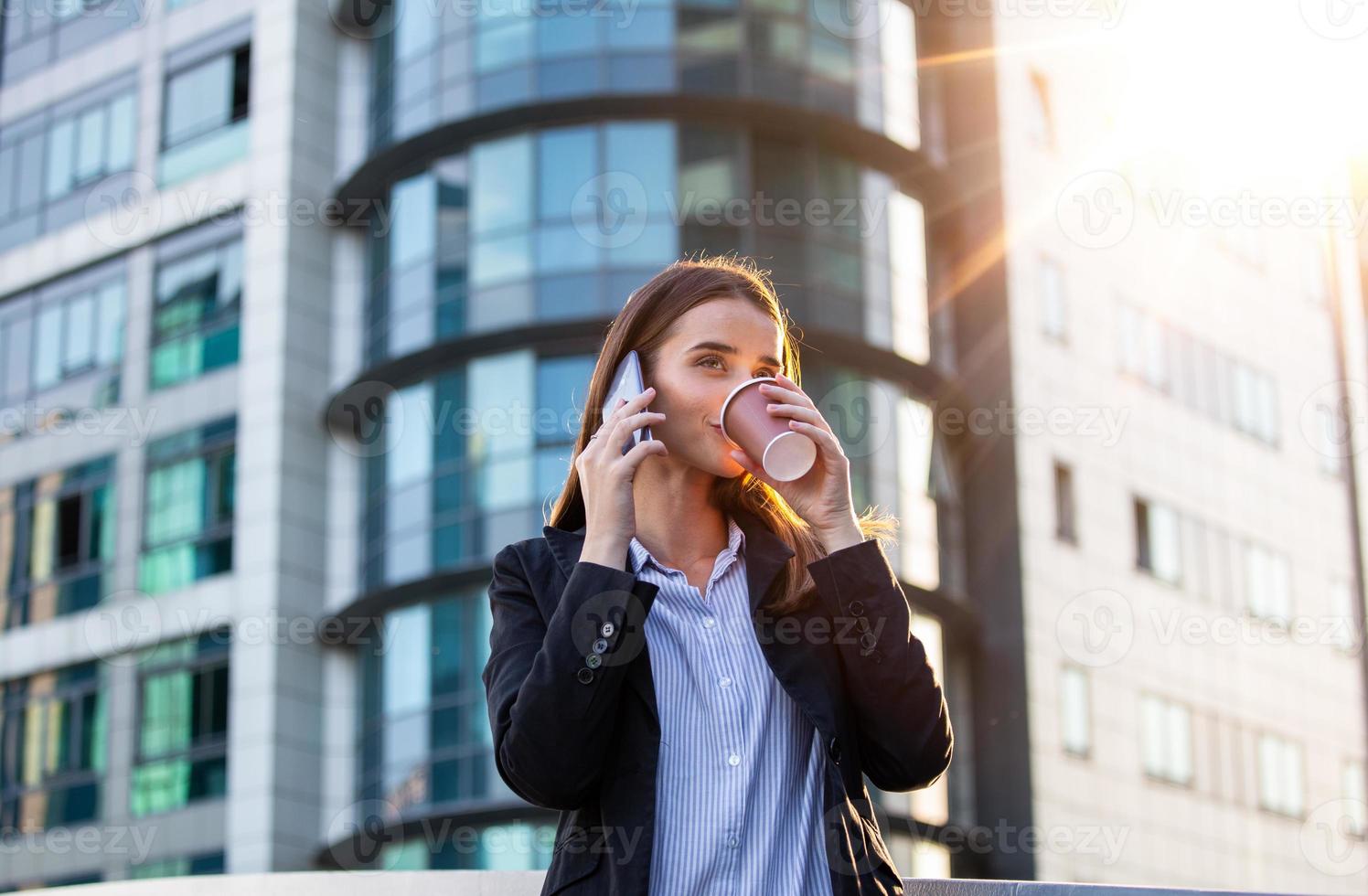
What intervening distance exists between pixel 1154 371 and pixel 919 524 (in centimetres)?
759

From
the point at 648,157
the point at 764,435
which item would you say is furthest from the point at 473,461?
the point at 764,435

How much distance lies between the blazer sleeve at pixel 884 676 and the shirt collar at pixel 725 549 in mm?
206

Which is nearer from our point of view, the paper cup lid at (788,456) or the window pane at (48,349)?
the paper cup lid at (788,456)

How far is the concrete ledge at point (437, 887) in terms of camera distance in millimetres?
3820

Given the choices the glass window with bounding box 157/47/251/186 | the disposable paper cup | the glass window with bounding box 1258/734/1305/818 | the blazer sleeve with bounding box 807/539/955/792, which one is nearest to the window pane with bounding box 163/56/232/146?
the glass window with bounding box 157/47/251/186

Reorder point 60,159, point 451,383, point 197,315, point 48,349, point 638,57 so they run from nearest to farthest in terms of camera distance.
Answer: point 638,57, point 451,383, point 197,315, point 48,349, point 60,159

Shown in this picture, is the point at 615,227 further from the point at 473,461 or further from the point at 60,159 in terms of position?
the point at 60,159

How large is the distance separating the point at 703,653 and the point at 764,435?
40 cm

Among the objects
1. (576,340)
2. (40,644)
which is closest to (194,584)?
(40,644)

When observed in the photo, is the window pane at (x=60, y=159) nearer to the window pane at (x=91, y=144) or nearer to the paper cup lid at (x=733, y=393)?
the window pane at (x=91, y=144)

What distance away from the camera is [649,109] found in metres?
24.8

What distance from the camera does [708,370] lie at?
3730mm

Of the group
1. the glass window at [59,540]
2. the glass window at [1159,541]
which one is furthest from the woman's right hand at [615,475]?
the glass window at [1159,541]

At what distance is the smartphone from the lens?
3646 mm
